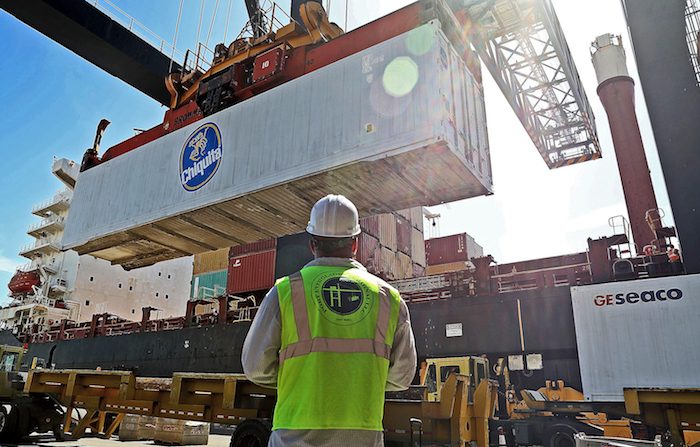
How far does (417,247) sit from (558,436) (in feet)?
45.2

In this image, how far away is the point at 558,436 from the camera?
9.35m

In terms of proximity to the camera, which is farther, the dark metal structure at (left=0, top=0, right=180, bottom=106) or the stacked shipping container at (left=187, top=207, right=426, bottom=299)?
the stacked shipping container at (left=187, top=207, right=426, bottom=299)

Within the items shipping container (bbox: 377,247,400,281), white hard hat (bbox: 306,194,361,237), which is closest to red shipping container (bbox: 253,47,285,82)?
white hard hat (bbox: 306,194,361,237)

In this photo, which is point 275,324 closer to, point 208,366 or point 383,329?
point 383,329

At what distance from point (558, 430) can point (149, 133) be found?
38.0ft

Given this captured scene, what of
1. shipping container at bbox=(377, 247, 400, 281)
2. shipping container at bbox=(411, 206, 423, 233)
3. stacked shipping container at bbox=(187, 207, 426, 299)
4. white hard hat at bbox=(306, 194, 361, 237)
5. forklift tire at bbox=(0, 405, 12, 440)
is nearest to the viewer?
white hard hat at bbox=(306, 194, 361, 237)

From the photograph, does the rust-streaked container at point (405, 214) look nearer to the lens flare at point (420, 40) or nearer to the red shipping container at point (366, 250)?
the red shipping container at point (366, 250)

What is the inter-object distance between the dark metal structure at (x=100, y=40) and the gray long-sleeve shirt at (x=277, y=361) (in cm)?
1124

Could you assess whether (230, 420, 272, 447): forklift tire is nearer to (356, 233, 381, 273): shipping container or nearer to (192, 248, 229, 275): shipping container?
(356, 233, 381, 273): shipping container

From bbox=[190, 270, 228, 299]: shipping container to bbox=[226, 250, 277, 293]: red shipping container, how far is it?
27.3 ft

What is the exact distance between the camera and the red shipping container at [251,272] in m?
20.6

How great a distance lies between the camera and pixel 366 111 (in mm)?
8297

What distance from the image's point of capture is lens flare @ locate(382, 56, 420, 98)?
8.05 meters

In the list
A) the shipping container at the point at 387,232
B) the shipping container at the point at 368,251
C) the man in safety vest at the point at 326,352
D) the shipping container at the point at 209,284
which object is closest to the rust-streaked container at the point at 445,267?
the shipping container at the point at 387,232
